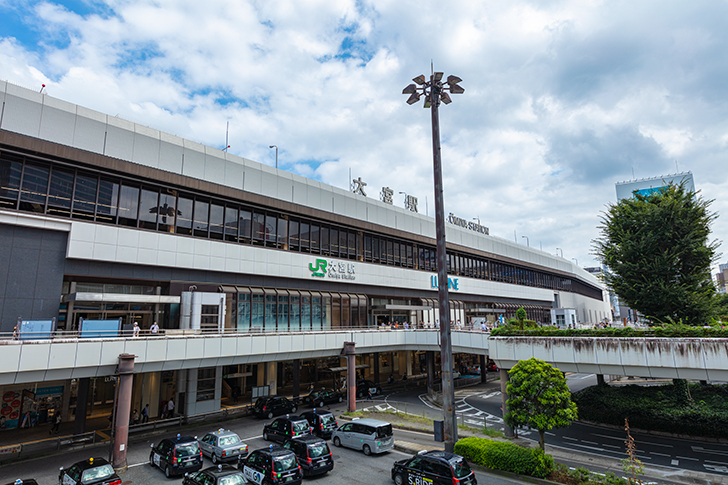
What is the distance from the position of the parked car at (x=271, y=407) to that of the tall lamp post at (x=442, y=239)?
18.8 meters

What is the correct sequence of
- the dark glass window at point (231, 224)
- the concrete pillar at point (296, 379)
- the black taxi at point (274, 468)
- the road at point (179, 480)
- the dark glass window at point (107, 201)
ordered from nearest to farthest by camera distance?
the black taxi at point (274, 468), the road at point (179, 480), the dark glass window at point (107, 201), the dark glass window at point (231, 224), the concrete pillar at point (296, 379)

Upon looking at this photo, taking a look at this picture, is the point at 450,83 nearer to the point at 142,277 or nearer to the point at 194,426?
the point at 142,277

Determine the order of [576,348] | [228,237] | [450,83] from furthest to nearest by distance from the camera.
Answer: [228,237]
[576,348]
[450,83]

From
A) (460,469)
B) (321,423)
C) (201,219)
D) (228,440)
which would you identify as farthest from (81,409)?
(460,469)

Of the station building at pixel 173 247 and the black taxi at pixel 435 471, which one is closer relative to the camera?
the black taxi at pixel 435 471

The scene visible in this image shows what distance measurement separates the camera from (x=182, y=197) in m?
33.6

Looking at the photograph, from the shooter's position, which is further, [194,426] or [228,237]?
[228,237]

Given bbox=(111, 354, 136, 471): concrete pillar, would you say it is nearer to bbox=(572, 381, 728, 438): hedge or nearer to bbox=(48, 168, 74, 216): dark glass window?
bbox=(48, 168, 74, 216): dark glass window

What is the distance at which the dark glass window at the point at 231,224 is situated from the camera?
118 feet

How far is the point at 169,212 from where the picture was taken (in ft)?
107

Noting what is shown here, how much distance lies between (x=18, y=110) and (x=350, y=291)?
3202 centimetres

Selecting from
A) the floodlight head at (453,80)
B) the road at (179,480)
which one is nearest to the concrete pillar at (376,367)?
the road at (179,480)

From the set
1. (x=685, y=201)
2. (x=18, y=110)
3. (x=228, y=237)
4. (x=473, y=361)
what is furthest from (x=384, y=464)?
(x=473, y=361)

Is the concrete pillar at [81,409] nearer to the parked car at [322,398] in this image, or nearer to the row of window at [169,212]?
the row of window at [169,212]
